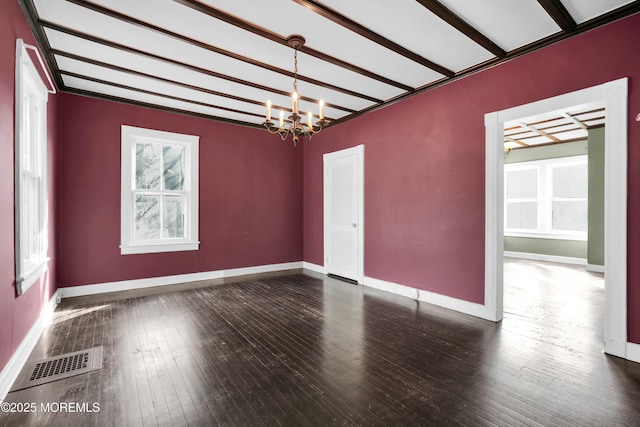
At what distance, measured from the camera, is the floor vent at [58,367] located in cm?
220

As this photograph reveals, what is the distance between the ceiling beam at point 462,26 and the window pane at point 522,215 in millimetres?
5797

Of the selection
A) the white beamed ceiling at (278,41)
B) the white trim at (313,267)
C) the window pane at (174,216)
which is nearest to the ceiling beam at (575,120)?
the white beamed ceiling at (278,41)

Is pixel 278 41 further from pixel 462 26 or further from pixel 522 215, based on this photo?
pixel 522 215

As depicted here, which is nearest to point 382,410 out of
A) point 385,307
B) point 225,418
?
point 225,418

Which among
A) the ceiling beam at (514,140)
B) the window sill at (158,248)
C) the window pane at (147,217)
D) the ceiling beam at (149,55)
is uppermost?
the ceiling beam at (514,140)

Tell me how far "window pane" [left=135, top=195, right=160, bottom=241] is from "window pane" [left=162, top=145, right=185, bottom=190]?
12.9 inches

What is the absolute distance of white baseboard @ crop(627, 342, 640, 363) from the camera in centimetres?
245

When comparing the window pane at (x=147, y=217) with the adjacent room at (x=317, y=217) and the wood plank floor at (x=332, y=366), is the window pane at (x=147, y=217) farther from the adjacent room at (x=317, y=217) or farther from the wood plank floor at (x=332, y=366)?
the wood plank floor at (x=332, y=366)

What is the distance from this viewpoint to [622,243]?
251 cm

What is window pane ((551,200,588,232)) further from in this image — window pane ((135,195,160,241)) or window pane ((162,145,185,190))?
window pane ((135,195,160,241))

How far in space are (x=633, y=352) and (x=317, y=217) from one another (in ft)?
14.9

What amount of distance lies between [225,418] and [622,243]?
10.6ft

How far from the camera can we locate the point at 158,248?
4840 mm

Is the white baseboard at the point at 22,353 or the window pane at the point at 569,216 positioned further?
the window pane at the point at 569,216
